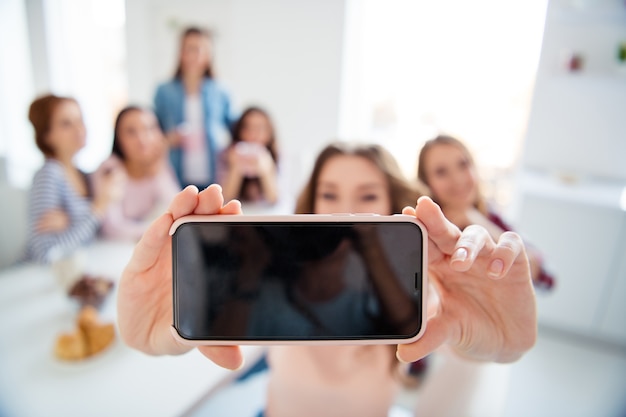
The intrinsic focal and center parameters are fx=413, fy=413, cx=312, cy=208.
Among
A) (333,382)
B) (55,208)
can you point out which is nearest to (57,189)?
(55,208)

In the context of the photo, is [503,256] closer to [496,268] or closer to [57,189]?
[496,268]

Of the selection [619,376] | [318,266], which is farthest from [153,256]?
[619,376]

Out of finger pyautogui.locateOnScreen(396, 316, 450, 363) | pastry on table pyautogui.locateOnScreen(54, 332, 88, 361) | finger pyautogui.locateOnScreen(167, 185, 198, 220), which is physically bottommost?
pastry on table pyautogui.locateOnScreen(54, 332, 88, 361)

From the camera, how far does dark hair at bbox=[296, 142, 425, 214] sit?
0.67 meters

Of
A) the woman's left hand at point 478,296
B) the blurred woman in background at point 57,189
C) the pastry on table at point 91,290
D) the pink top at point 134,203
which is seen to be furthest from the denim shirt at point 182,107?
the woman's left hand at point 478,296

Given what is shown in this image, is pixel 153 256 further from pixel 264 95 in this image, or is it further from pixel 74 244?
pixel 264 95

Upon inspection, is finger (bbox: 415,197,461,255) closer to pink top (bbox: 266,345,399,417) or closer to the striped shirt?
pink top (bbox: 266,345,399,417)

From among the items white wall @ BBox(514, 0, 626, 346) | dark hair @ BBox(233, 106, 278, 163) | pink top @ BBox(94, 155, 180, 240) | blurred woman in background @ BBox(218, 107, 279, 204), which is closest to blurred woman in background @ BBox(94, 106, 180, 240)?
pink top @ BBox(94, 155, 180, 240)

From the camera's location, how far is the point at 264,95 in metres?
2.52

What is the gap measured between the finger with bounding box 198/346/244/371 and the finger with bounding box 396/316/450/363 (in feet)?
0.56

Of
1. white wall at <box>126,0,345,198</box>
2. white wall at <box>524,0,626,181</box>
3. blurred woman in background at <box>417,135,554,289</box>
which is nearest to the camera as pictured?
blurred woman in background at <box>417,135,554,289</box>

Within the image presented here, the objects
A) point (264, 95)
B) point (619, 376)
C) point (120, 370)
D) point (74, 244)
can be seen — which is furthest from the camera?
point (264, 95)

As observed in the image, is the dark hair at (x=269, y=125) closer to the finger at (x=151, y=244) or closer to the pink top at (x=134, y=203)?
the pink top at (x=134, y=203)

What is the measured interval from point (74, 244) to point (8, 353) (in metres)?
0.27
